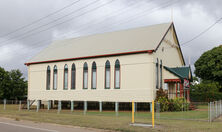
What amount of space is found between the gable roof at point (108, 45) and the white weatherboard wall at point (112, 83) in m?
0.68

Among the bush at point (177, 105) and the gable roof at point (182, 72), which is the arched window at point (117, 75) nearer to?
the gable roof at point (182, 72)

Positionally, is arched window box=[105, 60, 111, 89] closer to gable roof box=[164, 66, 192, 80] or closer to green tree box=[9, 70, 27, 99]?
gable roof box=[164, 66, 192, 80]

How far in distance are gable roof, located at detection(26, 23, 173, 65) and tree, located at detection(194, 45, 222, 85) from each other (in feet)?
75.4

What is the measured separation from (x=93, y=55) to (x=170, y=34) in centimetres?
979

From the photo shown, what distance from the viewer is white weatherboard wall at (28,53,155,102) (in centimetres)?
2700

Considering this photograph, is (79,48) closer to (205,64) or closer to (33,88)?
(33,88)

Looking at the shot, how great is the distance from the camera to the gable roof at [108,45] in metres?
28.7

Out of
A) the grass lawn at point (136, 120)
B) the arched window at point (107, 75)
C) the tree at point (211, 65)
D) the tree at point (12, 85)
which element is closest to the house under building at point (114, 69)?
the arched window at point (107, 75)

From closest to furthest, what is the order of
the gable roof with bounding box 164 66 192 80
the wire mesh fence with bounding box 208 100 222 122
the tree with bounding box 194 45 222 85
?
the wire mesh fence with bounding box 208 100 222 122 < the gable roof with bounding box 164 66 192 80 < the tree with bounding box 194 45 222 85

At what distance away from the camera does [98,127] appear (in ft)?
49.0

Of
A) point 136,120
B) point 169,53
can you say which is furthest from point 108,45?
point 136,120

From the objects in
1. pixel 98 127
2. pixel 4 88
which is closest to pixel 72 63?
pixel 98 127

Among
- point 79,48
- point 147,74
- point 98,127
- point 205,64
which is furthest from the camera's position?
point 205,64

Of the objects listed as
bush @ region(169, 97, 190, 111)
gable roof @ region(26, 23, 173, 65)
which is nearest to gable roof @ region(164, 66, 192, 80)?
bush @ region(169, 97, 190, 111)
